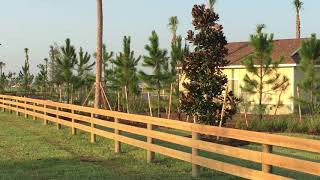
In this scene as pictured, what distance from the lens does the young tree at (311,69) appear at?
23.2 meters

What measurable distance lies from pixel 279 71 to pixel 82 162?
21823mm

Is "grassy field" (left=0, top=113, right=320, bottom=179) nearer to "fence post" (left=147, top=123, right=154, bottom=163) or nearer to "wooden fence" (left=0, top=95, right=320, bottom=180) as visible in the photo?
"fence post" (left=147, top=123, right=154, bottom=163)

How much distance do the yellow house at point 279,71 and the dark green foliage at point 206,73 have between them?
1063 centimetres

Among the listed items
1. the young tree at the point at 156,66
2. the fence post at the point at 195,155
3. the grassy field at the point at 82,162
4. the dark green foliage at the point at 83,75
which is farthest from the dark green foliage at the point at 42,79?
the fence post at the point at 195,155

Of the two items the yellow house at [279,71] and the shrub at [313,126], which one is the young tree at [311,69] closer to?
the shrub at [313,126]

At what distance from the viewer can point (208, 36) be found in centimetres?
1684

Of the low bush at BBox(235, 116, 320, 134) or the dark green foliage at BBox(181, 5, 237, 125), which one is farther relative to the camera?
the low bush at BBox(235, 116, 320, 134)

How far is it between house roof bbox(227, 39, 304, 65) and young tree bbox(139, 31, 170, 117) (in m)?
6.02

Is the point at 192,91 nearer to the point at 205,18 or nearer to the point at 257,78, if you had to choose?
the point at 205,18

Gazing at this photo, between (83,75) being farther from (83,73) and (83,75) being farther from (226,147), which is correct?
(226,147)

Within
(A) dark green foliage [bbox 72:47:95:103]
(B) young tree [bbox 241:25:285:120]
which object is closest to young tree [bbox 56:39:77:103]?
(A) dark green foliage [bbox 72:47:95:103]

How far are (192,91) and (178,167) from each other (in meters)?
6.82

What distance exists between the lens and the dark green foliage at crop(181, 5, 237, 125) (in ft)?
54.7

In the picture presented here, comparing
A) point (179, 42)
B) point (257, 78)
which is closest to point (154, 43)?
point (179, 42)
